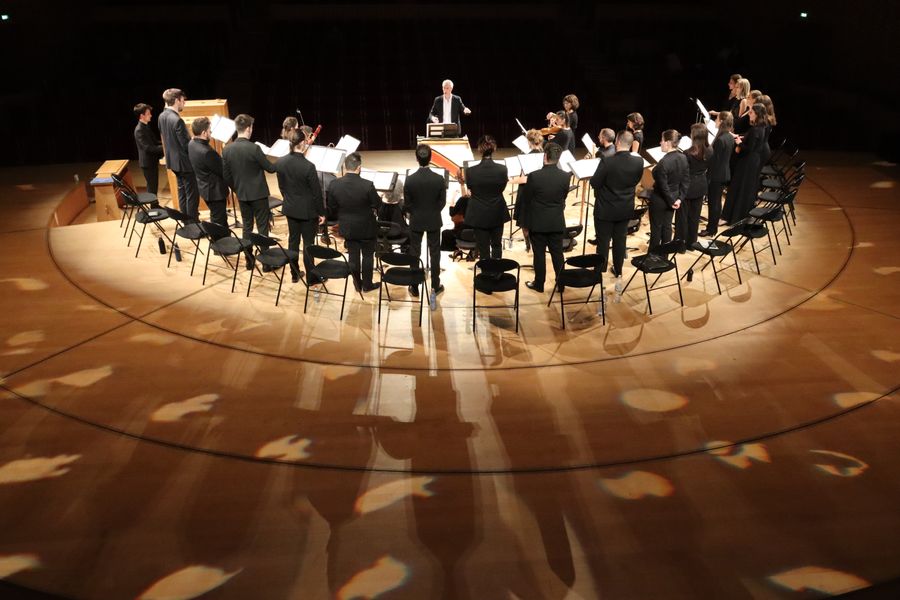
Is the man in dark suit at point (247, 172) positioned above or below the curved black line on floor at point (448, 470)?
above

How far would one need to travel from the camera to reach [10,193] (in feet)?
33.0

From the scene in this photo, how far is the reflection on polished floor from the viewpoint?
152 inches

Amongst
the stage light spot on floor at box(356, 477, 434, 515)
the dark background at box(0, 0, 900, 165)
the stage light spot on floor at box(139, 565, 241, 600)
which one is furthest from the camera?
the dark background at box(0, 0, 900, 165)

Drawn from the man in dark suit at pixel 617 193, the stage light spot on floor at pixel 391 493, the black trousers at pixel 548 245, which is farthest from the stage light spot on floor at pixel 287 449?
the man in dark suit at pixel 617 193

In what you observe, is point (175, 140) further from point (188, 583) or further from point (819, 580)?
point (819, 580)

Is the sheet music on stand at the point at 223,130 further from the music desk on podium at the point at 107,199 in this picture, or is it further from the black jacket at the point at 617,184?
the black jacket at the point at 617,184

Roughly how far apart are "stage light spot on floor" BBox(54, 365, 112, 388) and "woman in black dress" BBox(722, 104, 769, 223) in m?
6.77

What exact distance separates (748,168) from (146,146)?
6.87m

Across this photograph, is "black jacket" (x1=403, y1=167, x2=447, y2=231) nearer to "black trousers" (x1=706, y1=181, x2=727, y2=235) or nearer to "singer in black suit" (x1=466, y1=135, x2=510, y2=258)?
"singer in black suit" (x1=466, y1=135, x2=510, y2=258)

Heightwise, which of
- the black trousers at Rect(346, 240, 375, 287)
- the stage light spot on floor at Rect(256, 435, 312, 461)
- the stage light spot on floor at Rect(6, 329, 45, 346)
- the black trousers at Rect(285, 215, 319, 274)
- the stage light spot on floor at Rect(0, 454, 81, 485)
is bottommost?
the stage light spot on floor at Rect(0, 454, 81, 485)

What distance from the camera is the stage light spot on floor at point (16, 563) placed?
3809mm

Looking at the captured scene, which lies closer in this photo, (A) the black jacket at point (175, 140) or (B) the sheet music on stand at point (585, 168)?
(B) the sheet music on stand at point (585, 168)

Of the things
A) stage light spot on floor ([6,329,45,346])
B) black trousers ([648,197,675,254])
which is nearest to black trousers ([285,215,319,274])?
stage light spot on floor ([6,329,45,346])

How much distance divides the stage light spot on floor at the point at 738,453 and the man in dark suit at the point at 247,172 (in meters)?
4.52
